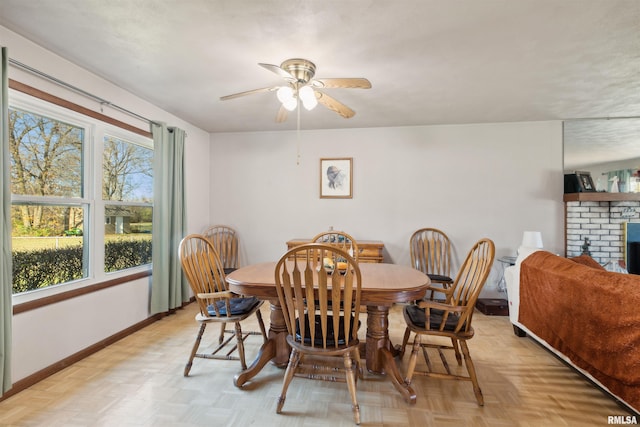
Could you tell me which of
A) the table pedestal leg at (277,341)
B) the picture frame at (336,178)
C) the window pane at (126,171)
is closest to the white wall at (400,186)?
the picture frame at (336,178)

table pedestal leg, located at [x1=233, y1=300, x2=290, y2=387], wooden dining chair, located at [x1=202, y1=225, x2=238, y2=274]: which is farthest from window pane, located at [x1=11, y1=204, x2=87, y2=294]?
wooden dining chair, located at [x1=202, y1=225, x2=238, y2=274]

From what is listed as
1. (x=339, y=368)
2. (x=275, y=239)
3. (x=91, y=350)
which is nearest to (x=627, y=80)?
(x=339, y=368)

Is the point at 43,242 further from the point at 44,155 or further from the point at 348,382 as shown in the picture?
the point at 348,382

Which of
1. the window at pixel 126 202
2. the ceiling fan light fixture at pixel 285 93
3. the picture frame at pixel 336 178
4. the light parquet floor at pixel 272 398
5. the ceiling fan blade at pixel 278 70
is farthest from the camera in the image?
the picture frame at pixel 336 178

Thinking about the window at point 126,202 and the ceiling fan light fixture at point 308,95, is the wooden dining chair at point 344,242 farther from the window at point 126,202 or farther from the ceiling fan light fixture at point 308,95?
the window at point 126,202

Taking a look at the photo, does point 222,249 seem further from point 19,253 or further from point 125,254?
point 19,253

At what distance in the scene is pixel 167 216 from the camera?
347 cm

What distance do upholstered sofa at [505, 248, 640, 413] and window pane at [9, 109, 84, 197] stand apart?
3.76 metres

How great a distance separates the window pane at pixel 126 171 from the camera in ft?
9.76

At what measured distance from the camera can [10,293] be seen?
6.34 ft

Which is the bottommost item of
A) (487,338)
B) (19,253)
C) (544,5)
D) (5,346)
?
(487,338)

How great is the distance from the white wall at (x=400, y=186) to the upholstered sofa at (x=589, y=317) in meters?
1.52

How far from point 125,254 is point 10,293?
1.27 meters

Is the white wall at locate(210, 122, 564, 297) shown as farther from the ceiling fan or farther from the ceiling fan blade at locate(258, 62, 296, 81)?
the ceiling fan blade at locate(258, 62, 296, 81)
